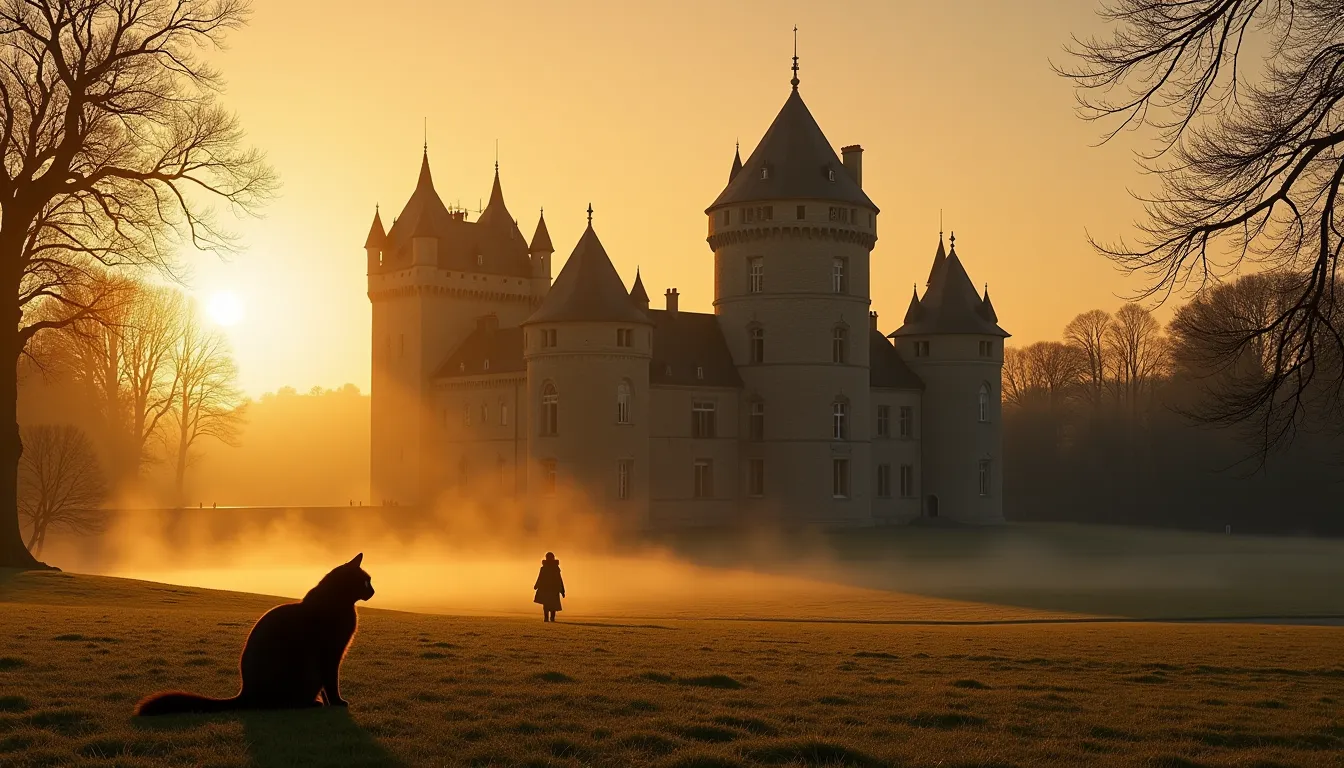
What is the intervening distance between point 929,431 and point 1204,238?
58413mm

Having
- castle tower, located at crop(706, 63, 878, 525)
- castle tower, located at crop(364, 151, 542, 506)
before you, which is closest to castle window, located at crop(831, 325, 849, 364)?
castle tower, located at crop(706, 63, 878, 525)

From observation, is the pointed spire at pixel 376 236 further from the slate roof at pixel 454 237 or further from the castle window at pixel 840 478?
the castle window at pixel 840 478

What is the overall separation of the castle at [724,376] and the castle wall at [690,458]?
0.09 m

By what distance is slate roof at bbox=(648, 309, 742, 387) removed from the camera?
215ft

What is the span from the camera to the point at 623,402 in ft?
202

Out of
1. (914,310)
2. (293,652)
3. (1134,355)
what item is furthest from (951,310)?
(293,652)

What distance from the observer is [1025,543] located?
62.0 meters

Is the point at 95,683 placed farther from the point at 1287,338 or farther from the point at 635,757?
the point at 1287,338

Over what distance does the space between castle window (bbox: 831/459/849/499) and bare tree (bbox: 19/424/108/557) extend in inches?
1273

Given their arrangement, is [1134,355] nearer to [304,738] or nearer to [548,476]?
[548,476]

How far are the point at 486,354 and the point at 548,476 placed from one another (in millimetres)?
13773

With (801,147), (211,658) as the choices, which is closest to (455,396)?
(801,147)

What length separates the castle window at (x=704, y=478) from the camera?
65.9 metres

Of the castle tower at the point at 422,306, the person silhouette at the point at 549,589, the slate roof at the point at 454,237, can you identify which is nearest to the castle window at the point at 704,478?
the castle tower at the point at 422,306
